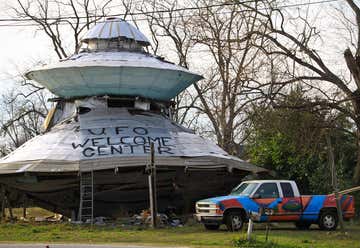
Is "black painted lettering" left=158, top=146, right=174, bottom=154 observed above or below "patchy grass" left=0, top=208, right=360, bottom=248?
above

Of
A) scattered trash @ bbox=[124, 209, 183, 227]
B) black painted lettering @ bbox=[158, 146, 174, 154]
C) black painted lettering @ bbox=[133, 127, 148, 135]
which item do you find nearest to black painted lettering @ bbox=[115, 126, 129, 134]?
black painted lettering @ bbox=[133, 127, 148, 135]

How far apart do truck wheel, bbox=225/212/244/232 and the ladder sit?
641cm

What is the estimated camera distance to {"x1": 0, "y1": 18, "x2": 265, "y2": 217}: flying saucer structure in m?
27.8

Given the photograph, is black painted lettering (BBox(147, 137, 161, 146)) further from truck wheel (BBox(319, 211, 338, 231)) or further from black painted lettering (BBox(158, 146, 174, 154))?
truck wheel (BBox(319, 211, 338, 231))

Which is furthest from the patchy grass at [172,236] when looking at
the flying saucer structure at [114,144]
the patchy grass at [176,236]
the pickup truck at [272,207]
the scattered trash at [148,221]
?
the flying saucer structure at [114,144]

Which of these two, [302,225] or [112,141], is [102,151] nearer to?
[112,141]

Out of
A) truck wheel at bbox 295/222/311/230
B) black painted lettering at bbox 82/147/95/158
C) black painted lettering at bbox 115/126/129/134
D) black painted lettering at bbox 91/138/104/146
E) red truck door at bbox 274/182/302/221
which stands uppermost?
black painted lettering at bbox 115/126/129/134

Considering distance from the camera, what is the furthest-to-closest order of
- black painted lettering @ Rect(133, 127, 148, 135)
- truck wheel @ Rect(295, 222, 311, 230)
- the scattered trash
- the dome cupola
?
the dome cupola → black painted lettering @ Rect(133, 127, 148, 135) → the scattered trash → truck wheel @ Rect(295, 222, 311, 230)

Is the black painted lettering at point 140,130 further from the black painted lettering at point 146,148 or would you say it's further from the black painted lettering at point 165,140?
the black painted lettering at point 146,148

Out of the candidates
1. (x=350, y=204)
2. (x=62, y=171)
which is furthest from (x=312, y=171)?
(x=62, y=171)

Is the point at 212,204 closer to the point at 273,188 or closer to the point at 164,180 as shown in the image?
the point at 273,188

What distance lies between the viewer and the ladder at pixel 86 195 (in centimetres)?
2692

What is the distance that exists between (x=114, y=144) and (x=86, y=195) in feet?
8.61

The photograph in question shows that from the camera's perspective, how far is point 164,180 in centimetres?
3042
